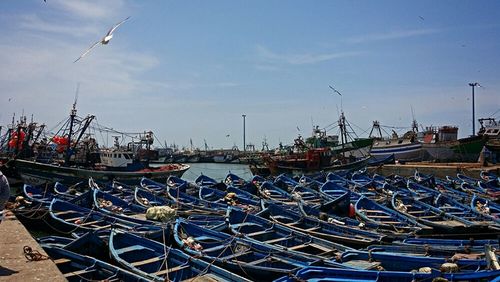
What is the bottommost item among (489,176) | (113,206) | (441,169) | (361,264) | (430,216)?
(430,216)

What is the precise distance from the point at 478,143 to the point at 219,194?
38.4 meters

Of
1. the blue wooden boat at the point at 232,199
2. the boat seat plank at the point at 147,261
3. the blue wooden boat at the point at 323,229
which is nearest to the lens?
the boat seat plank at the point at 147,261

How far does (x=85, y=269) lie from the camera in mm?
9672

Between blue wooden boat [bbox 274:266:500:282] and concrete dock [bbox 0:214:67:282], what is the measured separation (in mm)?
4484

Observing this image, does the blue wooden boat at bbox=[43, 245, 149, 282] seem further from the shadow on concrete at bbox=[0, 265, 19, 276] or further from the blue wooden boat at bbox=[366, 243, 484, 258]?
the blue wooden boat at bbox=[366, 243, 484, 258]

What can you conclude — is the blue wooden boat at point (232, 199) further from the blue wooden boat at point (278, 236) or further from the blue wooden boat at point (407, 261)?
the blue wooden boat at point (407, 261)

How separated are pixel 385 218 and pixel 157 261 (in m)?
10.5

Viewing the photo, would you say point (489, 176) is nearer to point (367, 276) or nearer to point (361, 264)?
point (361, 264)

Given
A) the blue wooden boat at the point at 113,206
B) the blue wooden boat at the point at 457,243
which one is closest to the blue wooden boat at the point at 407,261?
the blue wooden boat at the point at 457,243

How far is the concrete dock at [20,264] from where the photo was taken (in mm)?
7379

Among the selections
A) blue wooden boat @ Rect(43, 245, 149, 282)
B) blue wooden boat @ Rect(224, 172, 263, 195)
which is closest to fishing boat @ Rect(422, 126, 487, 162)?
blue wooden boat @ Rect(224, 172, 263, 195)

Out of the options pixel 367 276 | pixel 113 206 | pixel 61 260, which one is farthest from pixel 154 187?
pixel 367 276

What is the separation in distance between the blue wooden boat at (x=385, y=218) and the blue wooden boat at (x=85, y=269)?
10.3 metres

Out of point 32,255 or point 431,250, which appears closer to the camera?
point 32,255
